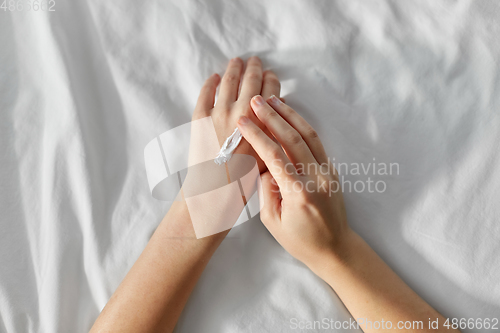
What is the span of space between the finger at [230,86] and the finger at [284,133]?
10 centimetres

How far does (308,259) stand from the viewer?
2.65ft

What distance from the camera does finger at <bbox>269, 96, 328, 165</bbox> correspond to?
84 centimetres

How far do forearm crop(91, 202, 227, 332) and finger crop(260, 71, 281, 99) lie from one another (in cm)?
35

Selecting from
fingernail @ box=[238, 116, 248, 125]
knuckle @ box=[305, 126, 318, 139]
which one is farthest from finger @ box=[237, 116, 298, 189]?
knuckle @ box=[305, 126, 318, 139]

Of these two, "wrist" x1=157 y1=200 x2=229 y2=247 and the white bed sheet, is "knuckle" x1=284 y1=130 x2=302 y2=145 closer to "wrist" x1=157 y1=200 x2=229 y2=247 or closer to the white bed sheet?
the white bed sheet

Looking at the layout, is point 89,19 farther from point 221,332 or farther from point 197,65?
point 221,332

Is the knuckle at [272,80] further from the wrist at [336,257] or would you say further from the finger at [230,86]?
the wrist at [336,257]

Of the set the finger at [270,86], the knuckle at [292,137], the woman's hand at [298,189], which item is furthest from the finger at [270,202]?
the finger at [270,86]

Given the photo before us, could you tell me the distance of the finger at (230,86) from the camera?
92cm

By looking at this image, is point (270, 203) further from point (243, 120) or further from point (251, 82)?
point (251, 82)

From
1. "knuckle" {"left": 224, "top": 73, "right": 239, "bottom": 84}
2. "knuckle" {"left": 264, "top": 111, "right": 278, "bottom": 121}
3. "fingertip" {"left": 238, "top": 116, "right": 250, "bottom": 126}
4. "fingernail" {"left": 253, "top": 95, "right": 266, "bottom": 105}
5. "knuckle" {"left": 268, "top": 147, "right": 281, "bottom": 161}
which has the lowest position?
"knuckle" {"left": 268, "top": 147, "right": 281, "bottom": 161}

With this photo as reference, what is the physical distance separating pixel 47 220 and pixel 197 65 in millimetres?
542

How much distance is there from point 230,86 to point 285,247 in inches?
17.0

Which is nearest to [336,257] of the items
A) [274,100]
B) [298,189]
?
[298,189]
